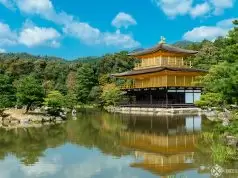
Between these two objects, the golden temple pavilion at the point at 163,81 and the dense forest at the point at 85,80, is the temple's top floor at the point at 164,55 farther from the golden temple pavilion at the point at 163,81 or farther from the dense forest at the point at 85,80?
the dense forest at the point at 85,80

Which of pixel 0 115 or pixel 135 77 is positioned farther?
pixel 135 77

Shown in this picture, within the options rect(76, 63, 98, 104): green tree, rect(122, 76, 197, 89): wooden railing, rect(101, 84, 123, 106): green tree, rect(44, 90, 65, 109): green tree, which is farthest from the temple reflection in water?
rect(76, 63, 98, 104): green tree

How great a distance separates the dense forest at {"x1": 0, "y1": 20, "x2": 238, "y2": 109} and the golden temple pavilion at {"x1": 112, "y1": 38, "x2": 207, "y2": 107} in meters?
3.06

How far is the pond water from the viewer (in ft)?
35.8

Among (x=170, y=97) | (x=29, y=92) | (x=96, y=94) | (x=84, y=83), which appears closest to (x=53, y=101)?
(x=29, y=92)

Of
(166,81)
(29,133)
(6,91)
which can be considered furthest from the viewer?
(166,81)

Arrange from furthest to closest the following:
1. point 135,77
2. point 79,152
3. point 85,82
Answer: point 85,82 → point 135,77 → point 79,152

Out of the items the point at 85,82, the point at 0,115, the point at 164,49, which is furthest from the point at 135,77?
the point at 0,115

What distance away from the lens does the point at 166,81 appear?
128 ft

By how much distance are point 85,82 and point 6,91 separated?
19641mm

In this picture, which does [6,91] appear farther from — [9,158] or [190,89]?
[9,158]

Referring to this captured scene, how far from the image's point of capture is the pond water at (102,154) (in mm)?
10906

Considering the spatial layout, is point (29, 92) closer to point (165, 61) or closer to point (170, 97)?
point (170, 97)

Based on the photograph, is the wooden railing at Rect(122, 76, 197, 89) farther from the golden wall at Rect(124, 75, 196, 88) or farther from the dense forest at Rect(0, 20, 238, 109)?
the dense forest at Rect(0, 20, 238, 109)
